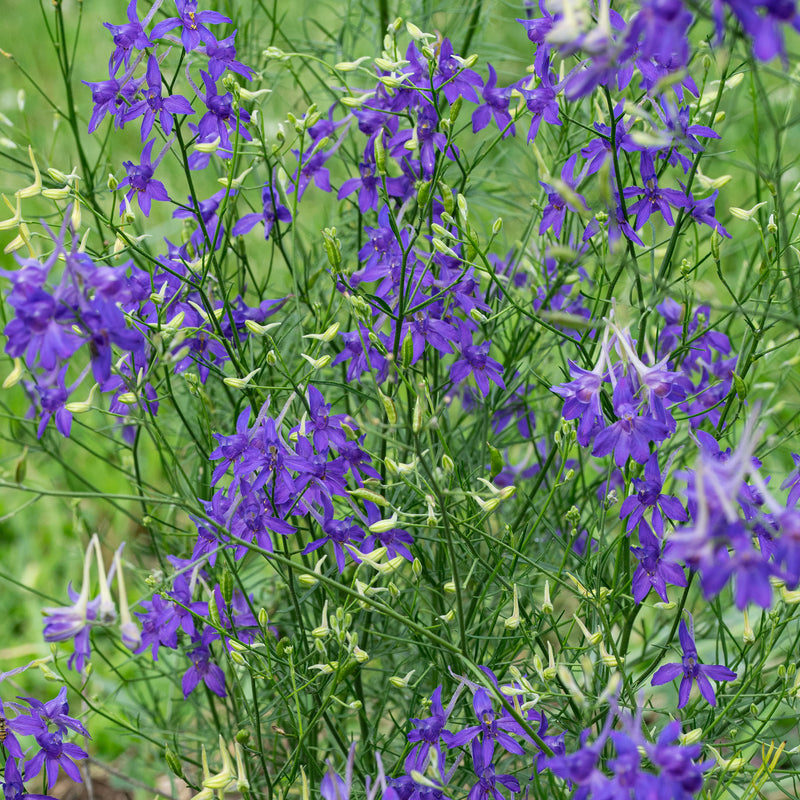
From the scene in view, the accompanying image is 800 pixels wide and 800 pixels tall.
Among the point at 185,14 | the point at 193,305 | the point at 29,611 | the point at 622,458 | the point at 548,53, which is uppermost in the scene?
the point at 548,53

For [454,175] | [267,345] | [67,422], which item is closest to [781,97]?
[454,175]

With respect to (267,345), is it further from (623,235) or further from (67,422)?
(623,235)

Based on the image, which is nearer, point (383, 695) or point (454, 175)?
point (383, 695)

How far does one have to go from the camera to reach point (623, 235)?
1297 mm

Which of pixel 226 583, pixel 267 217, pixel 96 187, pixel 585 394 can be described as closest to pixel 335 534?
pixel 226 583

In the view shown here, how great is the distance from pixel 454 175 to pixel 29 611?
1.49m

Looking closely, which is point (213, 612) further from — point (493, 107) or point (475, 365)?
point (493, 107)

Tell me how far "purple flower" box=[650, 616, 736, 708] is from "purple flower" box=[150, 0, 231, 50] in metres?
1.02

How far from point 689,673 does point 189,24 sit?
3.62ft

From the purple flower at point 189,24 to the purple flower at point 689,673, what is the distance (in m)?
1.02

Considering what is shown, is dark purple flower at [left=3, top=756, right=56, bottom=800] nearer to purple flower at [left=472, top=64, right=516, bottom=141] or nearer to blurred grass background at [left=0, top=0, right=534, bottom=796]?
blurred grass background at [left=0, top=0, right=534, bottom=796]

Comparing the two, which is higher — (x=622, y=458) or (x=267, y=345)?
(x=622, y=458)

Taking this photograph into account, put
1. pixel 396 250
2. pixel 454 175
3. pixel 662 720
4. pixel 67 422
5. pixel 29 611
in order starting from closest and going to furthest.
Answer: pixel 67 422 → pixel 396 250 → pixel 662 720 → pixel 454 175 → pixel 29 611

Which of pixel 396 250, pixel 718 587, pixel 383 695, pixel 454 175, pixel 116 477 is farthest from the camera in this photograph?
pixel 116 477
